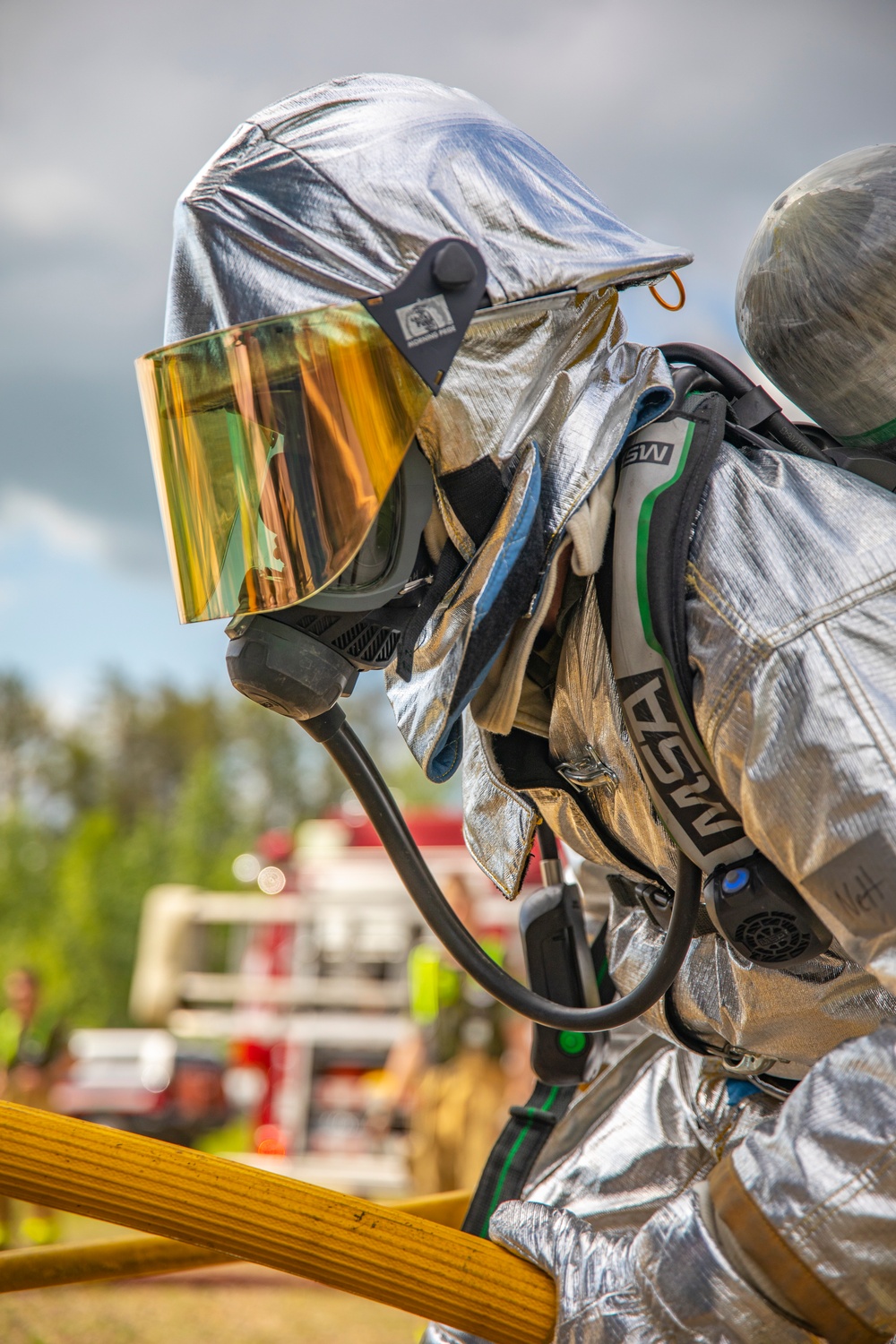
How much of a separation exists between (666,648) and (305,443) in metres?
0.41

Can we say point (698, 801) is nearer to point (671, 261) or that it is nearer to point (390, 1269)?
point (390, 1269)

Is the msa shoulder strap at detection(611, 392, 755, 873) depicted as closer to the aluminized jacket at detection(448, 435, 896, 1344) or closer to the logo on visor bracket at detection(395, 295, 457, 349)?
the aluminized jacket at detection(448, 435, 896, 1344)

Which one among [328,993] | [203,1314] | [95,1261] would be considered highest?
[95,1261]

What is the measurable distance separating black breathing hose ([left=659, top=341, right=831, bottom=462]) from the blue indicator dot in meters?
0.43

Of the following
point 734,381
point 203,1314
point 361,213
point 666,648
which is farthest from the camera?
point 203,1314

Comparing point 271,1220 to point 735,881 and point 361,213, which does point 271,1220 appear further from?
point 361,213

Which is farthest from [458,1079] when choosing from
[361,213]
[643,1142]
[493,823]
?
[361,213]

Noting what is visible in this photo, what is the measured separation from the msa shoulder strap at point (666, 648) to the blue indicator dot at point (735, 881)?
0.02m

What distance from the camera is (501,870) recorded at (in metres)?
1.53

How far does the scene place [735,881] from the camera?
3.56 ft

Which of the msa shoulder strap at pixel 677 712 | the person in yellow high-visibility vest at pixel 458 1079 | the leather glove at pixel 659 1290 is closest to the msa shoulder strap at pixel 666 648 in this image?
the msa shoulder strap at pixel 677 712

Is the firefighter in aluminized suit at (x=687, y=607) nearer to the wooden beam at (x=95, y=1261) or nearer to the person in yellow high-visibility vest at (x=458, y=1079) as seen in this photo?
the wooden beam at (x=95, y=1261)

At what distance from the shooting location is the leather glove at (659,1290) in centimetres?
97

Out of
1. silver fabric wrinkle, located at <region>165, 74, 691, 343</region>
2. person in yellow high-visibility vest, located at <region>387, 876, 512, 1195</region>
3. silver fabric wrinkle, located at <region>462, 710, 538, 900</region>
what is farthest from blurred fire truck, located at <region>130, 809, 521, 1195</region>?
silver fabric wrinkle, located at <region>165, 74, 691, 343</region>
